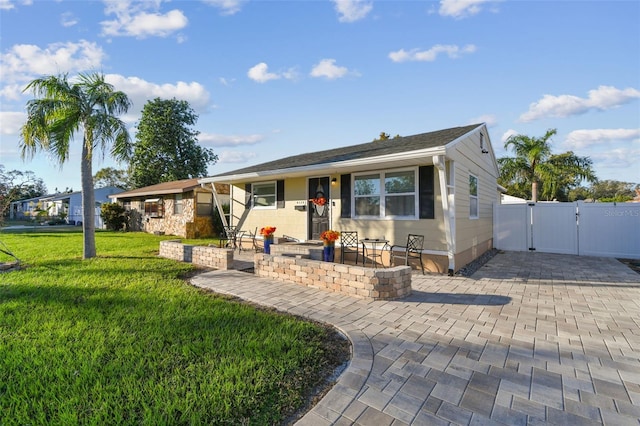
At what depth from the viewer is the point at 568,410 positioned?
2076mm

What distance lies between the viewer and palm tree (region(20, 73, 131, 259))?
25.7ft

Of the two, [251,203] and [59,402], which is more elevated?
[251,203]

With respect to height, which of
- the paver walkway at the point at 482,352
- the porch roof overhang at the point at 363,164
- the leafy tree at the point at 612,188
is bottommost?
the paver walkway at the point at 482,352

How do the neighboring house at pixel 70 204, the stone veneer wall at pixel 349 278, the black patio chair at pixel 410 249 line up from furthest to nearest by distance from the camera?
1. the neighboring house at pixel 70 204
2. the black patio chair at pixel 410 249
3. the stone veneer wall at pixel 349 278

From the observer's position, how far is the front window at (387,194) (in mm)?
7410

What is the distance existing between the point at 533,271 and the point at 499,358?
5544 millimetres

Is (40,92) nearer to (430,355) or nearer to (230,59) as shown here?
(230,59)

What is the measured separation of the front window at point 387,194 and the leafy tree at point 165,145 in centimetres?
2487

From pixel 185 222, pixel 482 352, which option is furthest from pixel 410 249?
pixel 185 222

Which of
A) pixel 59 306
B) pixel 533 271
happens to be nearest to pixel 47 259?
pixel 59 306

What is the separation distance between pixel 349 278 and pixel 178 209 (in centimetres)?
1480

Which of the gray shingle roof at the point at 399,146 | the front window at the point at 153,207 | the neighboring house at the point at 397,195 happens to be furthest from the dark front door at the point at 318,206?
the front window at the point at 153,207

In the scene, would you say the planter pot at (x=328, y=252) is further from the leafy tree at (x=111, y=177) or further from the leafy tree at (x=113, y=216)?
the leafy tree at (x=111, y=177)

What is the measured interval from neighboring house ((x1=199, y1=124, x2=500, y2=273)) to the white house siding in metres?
0.03
